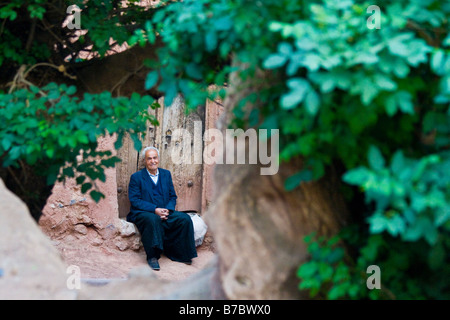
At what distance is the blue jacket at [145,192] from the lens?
6.59m

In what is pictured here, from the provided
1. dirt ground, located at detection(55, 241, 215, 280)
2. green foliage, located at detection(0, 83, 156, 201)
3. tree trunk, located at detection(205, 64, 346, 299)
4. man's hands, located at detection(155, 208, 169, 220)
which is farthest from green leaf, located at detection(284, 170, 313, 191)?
man's hands, located at detection(155, 208, 169, 220)

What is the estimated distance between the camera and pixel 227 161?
265 cm

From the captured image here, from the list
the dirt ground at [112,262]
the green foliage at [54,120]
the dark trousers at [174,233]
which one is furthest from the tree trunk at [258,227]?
the dark trousers at [174,233]

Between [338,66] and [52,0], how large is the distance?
272 centimetres

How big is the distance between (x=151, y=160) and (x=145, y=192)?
0.43 m

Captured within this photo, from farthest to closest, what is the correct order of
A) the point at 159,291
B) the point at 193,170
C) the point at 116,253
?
the point at 193,170, the point at 116,253, the point at 159,291

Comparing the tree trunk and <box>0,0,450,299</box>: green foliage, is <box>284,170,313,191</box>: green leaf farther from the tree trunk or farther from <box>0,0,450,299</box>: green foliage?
the tree trunk

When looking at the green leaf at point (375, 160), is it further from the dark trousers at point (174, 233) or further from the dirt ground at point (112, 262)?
the dark trousers at point (174, 233)

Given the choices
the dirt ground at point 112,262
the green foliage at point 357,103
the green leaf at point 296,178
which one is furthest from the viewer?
the dirt ground at point 112,262

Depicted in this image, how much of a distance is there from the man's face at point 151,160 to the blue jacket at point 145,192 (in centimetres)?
8

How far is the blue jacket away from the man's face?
0.08 metres

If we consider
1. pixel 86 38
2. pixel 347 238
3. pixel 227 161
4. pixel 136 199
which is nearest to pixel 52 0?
pixel 86 38

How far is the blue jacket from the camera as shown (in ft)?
21.6

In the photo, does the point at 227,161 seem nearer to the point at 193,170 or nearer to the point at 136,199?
the point at 136,199
